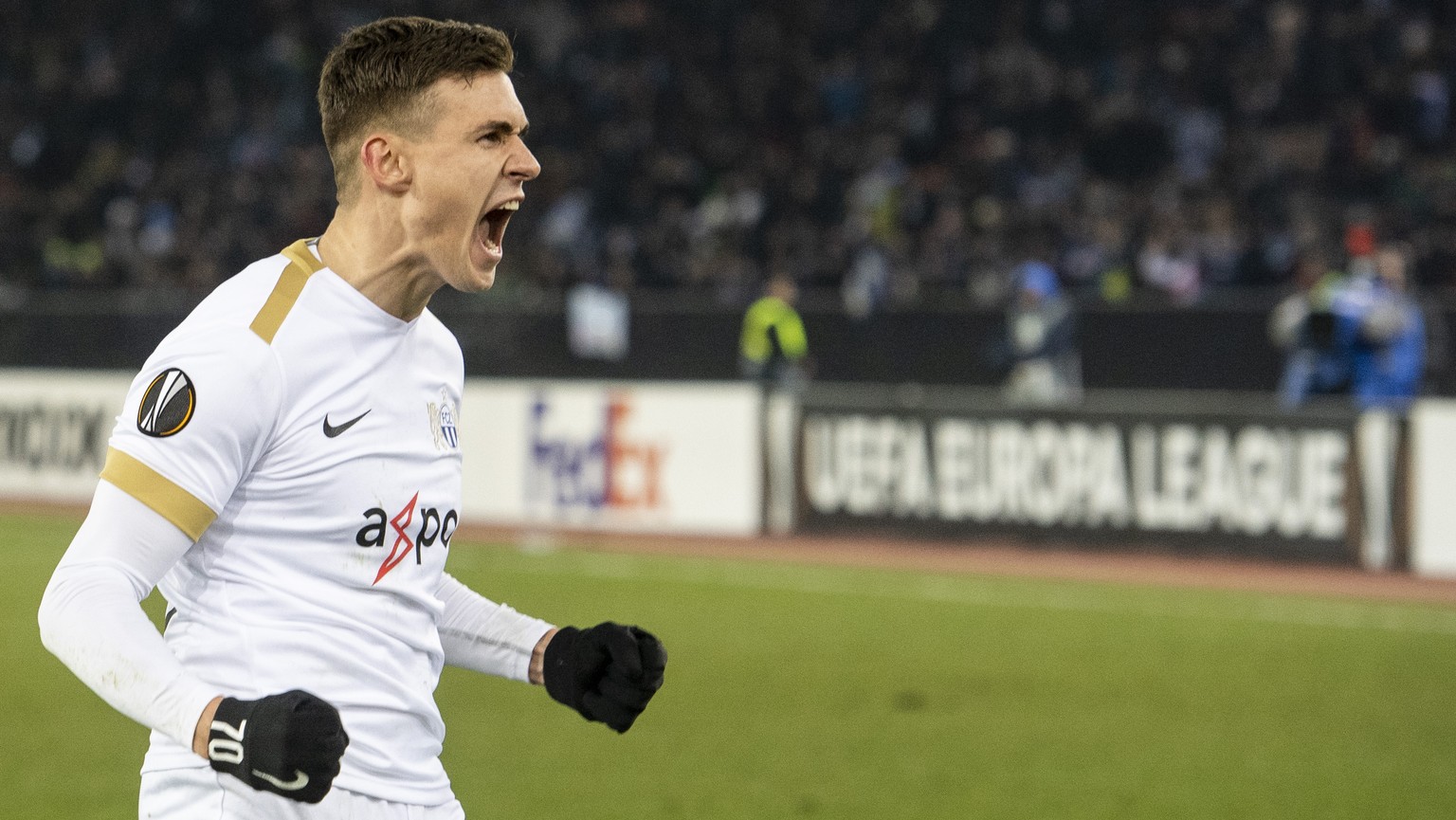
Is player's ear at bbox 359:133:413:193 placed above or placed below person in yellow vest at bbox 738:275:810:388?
below

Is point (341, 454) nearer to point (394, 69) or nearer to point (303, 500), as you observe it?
point (303, 500)

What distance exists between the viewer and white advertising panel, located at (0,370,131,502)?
58.5 feet

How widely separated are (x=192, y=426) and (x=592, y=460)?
1309cm

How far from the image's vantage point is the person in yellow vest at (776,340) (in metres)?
18.2

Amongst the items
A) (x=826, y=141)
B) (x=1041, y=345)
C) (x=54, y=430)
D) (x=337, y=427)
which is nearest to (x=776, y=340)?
(x=1041, y=345)

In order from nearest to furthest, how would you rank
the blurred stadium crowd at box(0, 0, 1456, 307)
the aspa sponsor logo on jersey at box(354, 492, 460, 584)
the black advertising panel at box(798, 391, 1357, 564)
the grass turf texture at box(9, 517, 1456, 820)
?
the aspa sponsor logo on jersey at box(354, 492, 460, 584) < the grass turf texture at box(9, 517, 1456, 820) < the black advertising panel at box(798, 391, 1357, 564) < the blurred stadium crowd at box(0, 0, 1456, 307)

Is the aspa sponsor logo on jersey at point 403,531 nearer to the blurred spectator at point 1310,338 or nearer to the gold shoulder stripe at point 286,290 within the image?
the gold shoulder stripe at point 286,290

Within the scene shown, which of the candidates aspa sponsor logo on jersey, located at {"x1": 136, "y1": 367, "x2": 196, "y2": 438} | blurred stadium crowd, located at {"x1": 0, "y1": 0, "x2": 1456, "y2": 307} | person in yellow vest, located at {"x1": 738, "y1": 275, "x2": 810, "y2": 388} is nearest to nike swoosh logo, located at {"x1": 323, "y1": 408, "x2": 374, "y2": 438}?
aspa sponsor logo on jersey, located at {"x1": 136, "y1": 367, "x2": 196, "y2": 438}

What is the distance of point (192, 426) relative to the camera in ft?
8.23

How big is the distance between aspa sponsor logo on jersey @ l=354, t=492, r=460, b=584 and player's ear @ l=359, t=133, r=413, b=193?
472 mm

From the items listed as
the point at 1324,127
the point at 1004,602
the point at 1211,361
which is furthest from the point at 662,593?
the point at 1324,127

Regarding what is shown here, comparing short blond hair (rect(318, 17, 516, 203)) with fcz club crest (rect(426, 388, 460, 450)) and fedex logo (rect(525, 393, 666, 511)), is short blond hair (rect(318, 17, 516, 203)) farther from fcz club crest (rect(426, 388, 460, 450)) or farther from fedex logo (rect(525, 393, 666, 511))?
fedex logo (rect(525, 393, 666, 511))

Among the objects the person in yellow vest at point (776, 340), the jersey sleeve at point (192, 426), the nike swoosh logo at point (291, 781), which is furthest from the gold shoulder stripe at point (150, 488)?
the person in yellow vest at point (776, 340)

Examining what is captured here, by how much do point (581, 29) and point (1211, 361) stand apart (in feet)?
44.4
